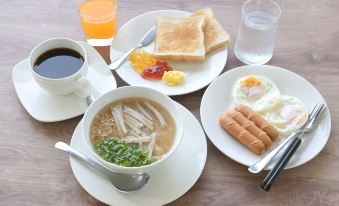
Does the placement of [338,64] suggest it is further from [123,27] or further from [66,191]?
[66,191]

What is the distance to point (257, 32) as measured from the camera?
160 cm

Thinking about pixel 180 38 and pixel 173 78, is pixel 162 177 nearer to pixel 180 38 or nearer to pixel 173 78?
pixel 173 78

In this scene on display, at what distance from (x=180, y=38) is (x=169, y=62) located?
5.5 inches

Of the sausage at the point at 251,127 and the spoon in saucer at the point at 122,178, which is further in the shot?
the sausage at the point at 251,127

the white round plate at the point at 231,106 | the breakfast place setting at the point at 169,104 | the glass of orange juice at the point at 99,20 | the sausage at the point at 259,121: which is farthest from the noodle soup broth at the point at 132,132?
the glass of orange juice at the point at 99,20

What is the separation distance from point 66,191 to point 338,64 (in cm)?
111

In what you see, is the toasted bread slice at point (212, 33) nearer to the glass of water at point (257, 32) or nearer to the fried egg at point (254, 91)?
the glass of water at point (257, 32)

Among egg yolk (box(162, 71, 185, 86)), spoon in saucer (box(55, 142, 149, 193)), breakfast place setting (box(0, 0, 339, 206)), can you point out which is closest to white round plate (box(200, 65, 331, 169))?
breakfast place setting (box(0, 0, 339, 206))

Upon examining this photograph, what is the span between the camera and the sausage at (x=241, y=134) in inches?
52.4

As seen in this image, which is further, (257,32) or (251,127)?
(257,32)

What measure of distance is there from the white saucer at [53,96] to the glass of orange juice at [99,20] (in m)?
0.08

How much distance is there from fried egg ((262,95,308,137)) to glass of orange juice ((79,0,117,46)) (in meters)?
0.71

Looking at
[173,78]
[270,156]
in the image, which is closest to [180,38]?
[173,78]

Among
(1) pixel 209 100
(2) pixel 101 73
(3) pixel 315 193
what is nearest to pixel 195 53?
(1) pixel 209 100
